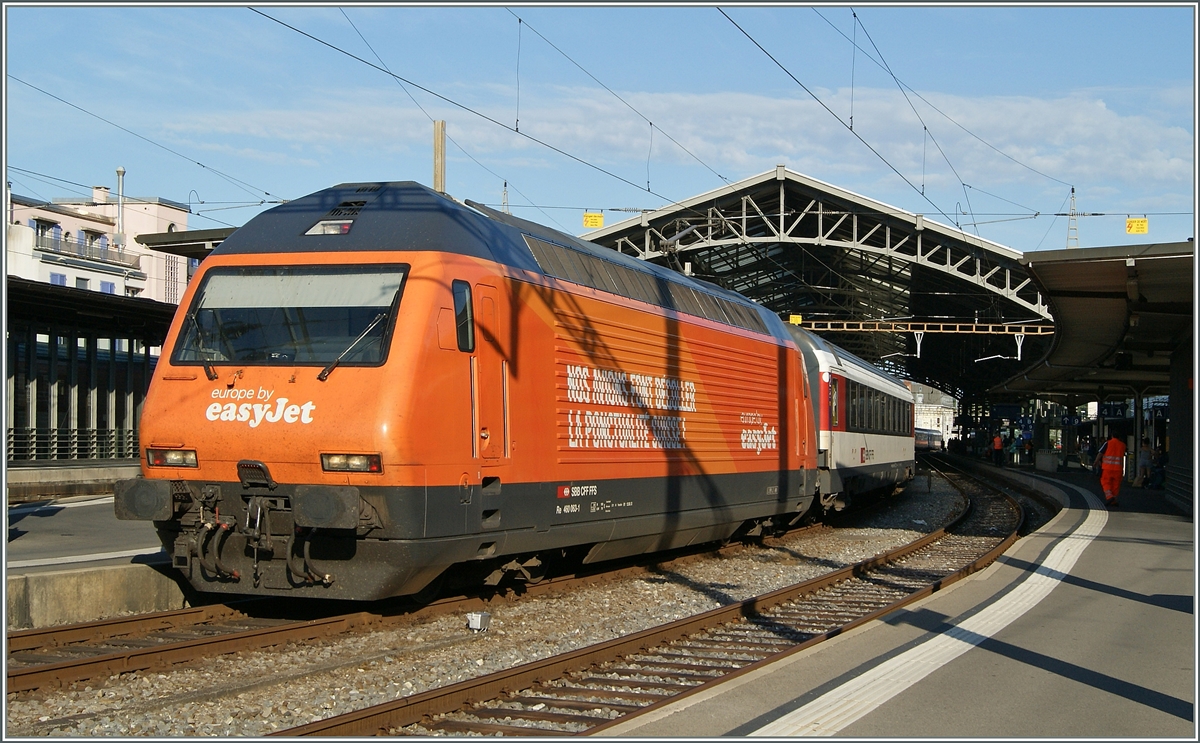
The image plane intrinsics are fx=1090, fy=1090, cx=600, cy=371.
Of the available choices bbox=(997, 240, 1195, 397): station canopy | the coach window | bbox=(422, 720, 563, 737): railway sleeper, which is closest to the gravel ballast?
bbox=(422, 720, 563, 737): railway sleeper

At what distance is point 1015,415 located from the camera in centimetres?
5697

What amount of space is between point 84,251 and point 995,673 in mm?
52799

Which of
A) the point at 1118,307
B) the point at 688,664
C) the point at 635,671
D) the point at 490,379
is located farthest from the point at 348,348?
the point at 1118,307

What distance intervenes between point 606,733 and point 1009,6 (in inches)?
330

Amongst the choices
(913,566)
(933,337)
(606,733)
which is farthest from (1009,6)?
(933,337)

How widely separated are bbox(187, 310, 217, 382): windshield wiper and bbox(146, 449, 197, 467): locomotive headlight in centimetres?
63

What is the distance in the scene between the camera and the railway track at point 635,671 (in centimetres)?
620

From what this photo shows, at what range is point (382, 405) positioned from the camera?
8250mm

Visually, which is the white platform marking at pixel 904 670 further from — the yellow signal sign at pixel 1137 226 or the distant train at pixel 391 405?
the yellow signal sign at pixel 1137 226

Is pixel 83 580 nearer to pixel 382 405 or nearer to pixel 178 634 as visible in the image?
pixel 178 634

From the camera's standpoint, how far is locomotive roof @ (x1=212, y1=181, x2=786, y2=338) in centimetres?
915

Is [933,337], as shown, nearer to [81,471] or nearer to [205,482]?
[81,471]

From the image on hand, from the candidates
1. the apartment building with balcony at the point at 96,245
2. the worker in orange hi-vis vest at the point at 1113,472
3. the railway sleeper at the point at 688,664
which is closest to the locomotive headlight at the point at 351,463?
the railway sleeper at the point at 688,664

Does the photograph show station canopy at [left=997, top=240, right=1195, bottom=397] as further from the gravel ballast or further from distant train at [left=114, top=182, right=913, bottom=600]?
distant train at [left=114, top=182, right=913, bottom=600]
